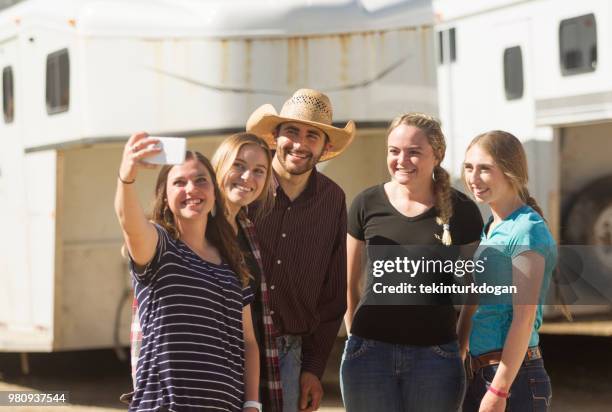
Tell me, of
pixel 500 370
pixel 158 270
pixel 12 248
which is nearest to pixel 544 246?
pixel 500 370

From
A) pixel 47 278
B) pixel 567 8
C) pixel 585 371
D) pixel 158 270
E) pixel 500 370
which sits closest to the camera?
pixel 158 270

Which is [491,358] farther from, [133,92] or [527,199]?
[133,92]

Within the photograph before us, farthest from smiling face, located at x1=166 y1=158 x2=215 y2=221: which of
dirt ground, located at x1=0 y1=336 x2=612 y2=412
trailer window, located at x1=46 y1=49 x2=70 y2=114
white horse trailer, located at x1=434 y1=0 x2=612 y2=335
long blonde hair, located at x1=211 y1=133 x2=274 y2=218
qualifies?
trailer window, located at x1=46 y1=49 x2=70 y2=114

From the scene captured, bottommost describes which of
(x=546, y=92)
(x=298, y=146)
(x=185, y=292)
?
(x=185, y=292)

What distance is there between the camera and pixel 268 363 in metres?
3.67

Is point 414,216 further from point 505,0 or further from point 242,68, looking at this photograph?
point 505,0

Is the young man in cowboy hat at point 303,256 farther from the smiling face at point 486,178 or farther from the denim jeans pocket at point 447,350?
the smiling face at point 486,178

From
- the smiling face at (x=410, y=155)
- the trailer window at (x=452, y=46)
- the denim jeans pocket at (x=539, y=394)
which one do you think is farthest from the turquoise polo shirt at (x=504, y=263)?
the trailer window at (x=452, y=46)

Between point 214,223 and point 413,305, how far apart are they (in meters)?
0.76

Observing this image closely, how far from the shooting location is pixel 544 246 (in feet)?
11.6

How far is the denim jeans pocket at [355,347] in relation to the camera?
12.5ft

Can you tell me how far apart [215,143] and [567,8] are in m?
2.45

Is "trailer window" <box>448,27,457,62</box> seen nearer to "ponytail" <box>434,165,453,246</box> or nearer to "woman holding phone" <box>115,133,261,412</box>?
"ponytail" <box>434,165,453,246</box>

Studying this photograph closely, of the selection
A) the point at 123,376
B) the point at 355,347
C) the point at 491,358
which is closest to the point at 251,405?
the point at 355,347
